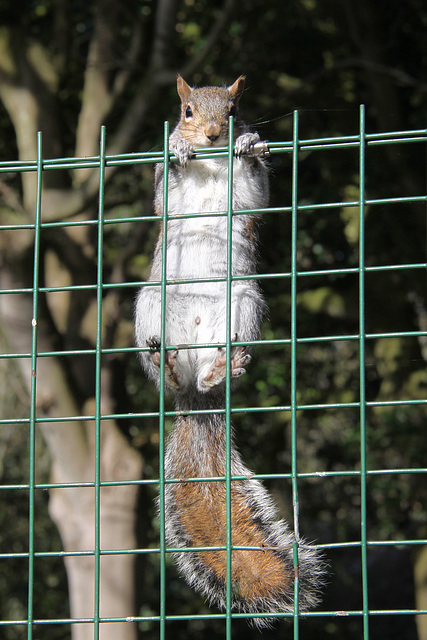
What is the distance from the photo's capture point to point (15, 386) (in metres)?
4.97

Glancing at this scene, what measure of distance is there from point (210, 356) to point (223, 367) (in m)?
0.21

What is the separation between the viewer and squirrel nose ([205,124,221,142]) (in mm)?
2602

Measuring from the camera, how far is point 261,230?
4.43 metres

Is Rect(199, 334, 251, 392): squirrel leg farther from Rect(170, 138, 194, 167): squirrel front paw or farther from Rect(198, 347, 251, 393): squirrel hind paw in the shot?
Rect(170, 138, 194, 167): squirrel front paw

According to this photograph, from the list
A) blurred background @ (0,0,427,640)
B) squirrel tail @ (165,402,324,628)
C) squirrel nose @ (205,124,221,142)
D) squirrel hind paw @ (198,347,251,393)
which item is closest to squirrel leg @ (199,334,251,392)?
squirrel hind paw @ (198,347,251,393)

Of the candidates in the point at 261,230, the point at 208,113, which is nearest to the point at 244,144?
the point at 208,113

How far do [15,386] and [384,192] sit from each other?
250 centimetres

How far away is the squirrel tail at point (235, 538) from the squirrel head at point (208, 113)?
956mm

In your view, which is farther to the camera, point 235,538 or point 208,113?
point 208,113

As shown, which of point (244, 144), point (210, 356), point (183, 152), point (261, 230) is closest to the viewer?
point (183, 152)

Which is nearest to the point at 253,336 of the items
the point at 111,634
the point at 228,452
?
the point at 228,452

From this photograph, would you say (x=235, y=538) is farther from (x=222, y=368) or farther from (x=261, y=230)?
(x=261, y=230)

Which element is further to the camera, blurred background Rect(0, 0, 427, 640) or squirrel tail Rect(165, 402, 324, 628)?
blurred background Rect(0, 0, 427, 640)

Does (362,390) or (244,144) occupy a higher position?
(244,144)
